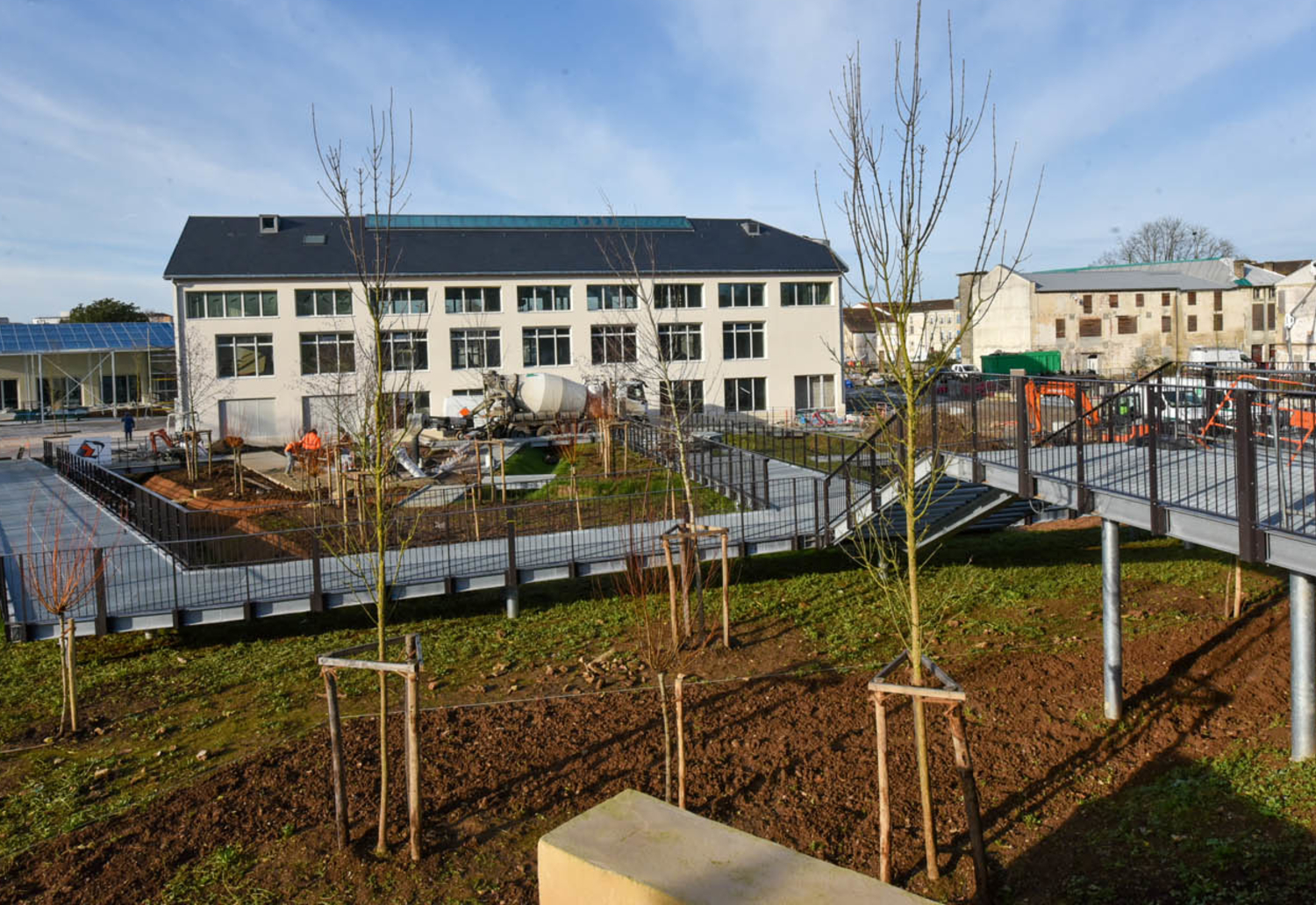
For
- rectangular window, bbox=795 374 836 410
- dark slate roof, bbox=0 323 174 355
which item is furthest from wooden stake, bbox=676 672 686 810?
dark slate roof, bbox=0 323 174 355

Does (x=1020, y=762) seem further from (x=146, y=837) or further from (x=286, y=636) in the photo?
(x=286, y=636)

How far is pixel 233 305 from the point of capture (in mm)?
45000

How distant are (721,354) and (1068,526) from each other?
30248 mm

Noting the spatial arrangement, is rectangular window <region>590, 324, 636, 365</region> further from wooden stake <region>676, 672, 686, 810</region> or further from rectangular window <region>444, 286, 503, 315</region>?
wooden stake <region>676, 672, 686, 810</region>

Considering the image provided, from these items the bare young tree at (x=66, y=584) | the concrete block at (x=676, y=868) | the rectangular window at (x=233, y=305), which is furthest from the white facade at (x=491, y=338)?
the concrete block at (x=676, y=868)

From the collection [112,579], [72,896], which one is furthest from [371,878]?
[112,579]

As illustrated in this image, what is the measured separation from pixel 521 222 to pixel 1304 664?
5127cm

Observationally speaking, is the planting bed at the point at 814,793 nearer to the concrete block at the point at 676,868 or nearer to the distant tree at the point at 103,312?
the concrete block at the point at 676,868

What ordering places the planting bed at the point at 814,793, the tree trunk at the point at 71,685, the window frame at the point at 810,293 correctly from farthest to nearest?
the window frame at the point at 810,293 < the tree trunk at the point at 71,685 < the planting bed at the point at 814,793

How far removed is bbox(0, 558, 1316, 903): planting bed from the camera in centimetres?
668

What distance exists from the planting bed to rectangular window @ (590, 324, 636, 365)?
32.4 metres

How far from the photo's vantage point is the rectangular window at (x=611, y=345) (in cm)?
4400

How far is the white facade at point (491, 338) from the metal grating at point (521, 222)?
605cm

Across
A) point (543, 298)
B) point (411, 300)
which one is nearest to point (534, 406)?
point (411, 300)
